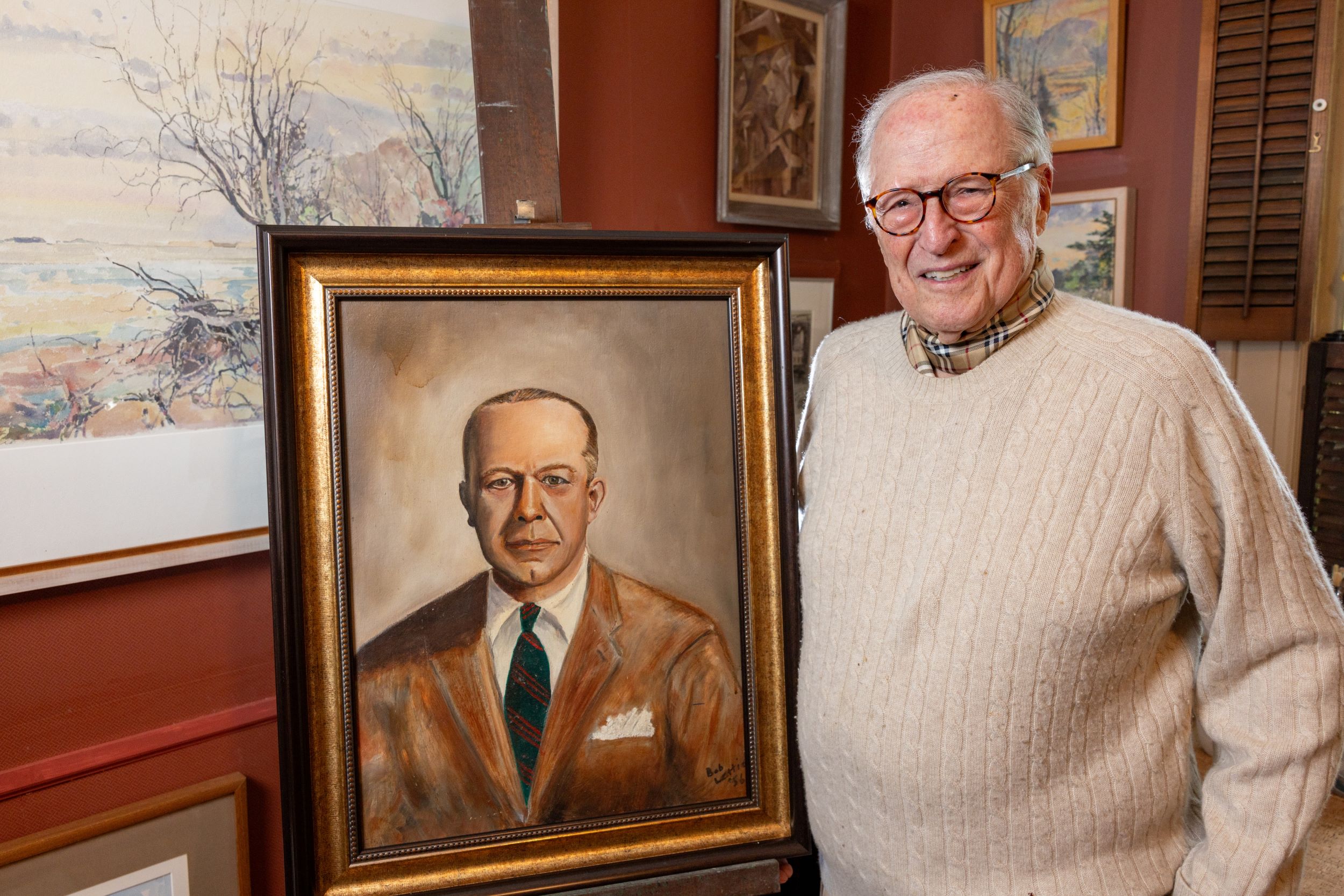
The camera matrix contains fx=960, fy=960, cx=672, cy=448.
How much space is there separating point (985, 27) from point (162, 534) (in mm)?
2321

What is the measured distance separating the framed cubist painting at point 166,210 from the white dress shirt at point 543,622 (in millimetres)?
506

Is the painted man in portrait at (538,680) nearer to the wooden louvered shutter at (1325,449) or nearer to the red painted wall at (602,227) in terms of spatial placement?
the red painted wall at (602,227)

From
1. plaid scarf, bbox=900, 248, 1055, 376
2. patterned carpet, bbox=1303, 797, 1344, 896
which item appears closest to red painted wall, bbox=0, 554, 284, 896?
plaid scarf, bbox=900, 248, 1055, 376

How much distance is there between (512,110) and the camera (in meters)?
1.38

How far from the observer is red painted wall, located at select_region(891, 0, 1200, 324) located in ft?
7.66

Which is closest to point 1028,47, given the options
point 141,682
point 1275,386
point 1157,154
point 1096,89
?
point 1096,89

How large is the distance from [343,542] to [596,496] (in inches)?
13.3

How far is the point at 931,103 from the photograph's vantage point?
1175mm

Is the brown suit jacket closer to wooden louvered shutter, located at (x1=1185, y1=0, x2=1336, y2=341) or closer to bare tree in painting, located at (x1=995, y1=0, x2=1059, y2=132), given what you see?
wooden louvered shutter, located at (x1=1185, y1=0, x2=1336, y2=341)

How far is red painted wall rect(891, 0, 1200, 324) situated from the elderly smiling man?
137cm

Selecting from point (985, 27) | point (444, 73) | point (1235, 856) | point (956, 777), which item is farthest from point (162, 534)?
point (985, 27)

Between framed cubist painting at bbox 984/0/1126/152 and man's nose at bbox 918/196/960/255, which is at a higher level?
framed cubist painting at bbox 984/0/1126/152

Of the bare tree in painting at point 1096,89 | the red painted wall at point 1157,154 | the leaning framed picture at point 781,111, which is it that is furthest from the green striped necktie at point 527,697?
the bare tree in painting at point 1096,89

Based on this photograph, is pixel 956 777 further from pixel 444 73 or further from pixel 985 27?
pixel 985 27
